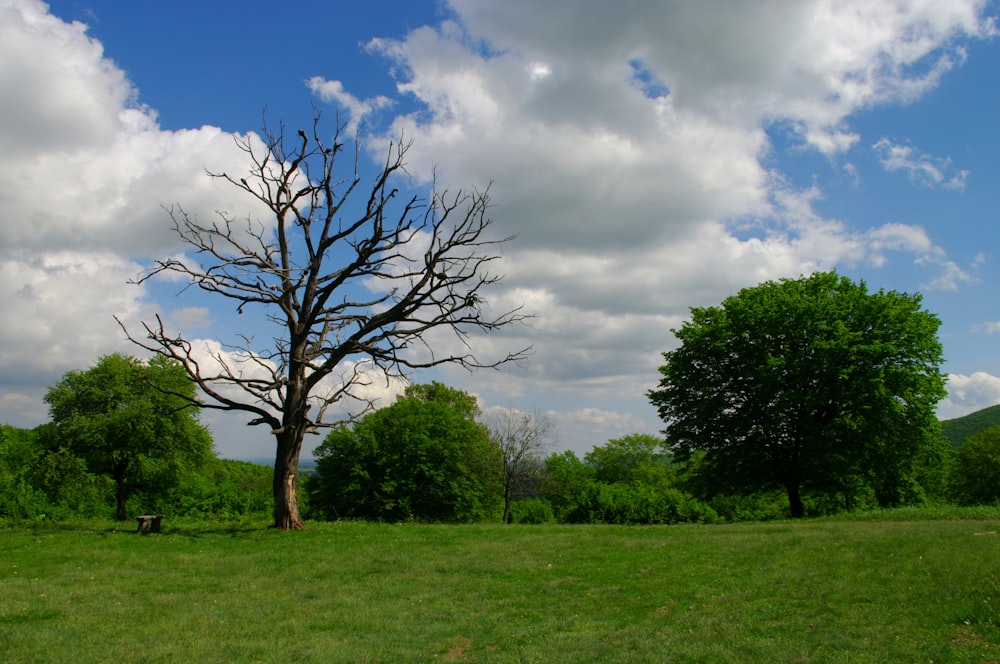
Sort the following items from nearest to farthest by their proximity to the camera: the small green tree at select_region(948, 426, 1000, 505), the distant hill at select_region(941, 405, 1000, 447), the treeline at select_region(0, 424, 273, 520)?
the treeline at select_region(0, 424, 273, 520)
the small green tree at select_region(948, 426, 1000, 505)
the distant hill at select_region(941, 405, 1000, 447)

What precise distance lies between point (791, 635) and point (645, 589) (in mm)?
3805

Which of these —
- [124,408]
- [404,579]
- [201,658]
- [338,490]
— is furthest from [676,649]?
[338,490]

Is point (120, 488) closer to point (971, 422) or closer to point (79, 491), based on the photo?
point (79, 491)

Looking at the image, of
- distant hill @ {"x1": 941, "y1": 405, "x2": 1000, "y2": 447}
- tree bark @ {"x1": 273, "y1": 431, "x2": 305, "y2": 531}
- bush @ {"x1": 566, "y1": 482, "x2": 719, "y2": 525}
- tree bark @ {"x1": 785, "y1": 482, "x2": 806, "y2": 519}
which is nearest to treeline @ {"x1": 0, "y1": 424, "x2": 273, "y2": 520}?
tree bark @ {"x1": 273, "y1": 431, "x2": 305, "y2": 531}

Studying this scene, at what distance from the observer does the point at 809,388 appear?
31.4 meters

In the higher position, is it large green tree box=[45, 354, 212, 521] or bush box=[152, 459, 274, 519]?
large green tree box=[45, 354, 212, 521]

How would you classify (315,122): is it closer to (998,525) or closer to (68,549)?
(68,549)

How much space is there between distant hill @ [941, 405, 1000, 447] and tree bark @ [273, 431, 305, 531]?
549ft

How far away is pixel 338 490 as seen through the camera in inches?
1965

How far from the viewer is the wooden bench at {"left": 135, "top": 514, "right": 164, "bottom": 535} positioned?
20.3m

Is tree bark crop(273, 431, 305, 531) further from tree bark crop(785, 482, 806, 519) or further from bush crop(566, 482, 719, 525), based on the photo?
bush crop(566, 482, 719, 525)

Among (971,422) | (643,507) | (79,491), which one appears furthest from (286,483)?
(971,422)

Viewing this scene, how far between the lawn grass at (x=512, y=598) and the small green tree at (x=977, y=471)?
165 ft

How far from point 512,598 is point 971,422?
195m
